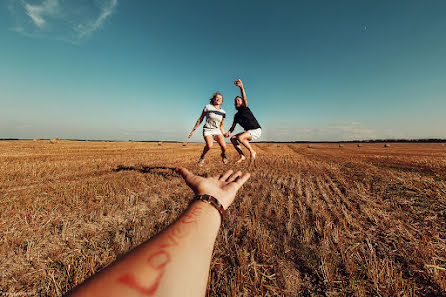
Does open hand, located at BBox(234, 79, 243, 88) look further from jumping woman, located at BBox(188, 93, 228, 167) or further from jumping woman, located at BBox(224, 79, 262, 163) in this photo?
jumping woman, located at BBox(188, 93, 228, 167)

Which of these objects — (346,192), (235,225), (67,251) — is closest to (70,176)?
(67,251)

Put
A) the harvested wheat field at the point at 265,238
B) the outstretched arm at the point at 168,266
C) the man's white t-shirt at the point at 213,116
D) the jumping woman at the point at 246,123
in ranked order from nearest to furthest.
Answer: the outstretched arm at the point at 168,266 < the harvested wheat field at the point at 265,238 < the man's white t-shirt at the point at 213,116 < the jumping woman at the point at 246,123

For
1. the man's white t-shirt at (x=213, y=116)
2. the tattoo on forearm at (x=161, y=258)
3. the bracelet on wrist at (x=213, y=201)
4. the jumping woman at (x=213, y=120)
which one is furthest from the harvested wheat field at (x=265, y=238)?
the man's white t-shirt at (x=213, y=116)

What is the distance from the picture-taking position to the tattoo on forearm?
60 cm

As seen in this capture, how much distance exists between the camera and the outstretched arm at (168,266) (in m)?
0.58

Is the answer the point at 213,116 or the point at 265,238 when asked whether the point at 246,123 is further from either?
the point at 265,238

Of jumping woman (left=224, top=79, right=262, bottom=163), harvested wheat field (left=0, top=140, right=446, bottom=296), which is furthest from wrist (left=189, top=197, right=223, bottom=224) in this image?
jumping woman (left=224, top=79, right=262, bottom=163)

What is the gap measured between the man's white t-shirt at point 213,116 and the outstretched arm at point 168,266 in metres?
4.78

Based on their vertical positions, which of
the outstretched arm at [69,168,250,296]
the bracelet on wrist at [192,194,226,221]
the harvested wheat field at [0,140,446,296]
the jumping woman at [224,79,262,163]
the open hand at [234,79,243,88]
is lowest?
the harvested wheat field at [0,140,446,296]

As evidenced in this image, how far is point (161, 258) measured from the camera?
728mm

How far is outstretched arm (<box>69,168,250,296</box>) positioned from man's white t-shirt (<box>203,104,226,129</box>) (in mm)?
4784

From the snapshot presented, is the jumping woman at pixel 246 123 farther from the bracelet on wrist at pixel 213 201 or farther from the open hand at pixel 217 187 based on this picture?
the bracelet on wrist at pixel 213 201

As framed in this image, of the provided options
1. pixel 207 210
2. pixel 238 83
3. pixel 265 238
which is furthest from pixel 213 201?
pixel 238 83

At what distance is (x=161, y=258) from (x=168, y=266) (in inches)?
1.9
